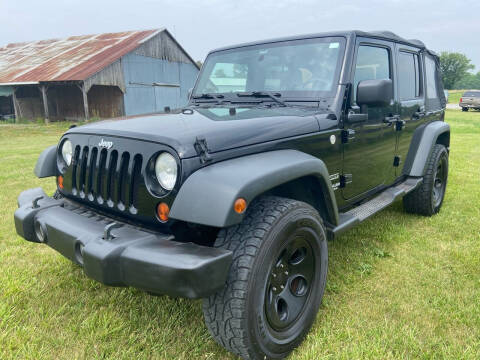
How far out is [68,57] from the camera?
21062 mm

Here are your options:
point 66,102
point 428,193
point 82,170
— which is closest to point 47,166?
point 82,170

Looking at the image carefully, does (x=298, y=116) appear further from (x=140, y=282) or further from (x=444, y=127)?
(x=444, y=127)

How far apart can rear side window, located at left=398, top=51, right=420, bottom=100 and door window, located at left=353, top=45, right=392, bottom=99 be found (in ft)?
1.00

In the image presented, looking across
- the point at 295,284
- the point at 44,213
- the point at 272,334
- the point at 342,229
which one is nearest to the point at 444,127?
the point at 342,229

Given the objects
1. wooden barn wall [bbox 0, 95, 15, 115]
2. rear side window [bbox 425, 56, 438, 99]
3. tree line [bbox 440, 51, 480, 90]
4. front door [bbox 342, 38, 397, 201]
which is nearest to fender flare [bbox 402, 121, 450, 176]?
front door [bbox 342, 38, 397, 201]

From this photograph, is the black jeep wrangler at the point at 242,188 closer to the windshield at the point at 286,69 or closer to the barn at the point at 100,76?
the windshield at the point at 286,69

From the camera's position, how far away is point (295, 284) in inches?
87.6

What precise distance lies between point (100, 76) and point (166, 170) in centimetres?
1846

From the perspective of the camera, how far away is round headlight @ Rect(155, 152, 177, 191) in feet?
6.14

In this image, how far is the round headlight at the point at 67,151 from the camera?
2.53 m

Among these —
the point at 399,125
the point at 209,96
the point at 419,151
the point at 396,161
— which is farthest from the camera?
the point at 419,151

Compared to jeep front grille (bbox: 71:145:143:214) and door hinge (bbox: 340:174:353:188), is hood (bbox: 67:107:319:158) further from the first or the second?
door hinge (bbox: 340:174:353:188)

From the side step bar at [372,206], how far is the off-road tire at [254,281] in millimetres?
599

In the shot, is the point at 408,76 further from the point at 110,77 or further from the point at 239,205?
the point at 110,77
